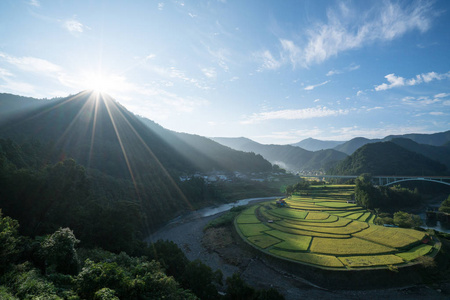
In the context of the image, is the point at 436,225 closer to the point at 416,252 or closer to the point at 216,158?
the point at 416,252

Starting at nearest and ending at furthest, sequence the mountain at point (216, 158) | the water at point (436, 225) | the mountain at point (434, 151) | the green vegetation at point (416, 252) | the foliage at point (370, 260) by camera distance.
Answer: the foliage at point (370, 260), the green vegetation at point (416, 252), the water at point (436, 225), the mountain at point (434, 151), the mountain at point (216, 158)

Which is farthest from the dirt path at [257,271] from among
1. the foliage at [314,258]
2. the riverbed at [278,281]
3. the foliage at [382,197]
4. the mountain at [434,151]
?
the mountain at [434,151]

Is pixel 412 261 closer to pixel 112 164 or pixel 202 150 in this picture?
pixel 112 164

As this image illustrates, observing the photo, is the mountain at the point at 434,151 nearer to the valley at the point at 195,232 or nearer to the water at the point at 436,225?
the valley at the point at 195,232

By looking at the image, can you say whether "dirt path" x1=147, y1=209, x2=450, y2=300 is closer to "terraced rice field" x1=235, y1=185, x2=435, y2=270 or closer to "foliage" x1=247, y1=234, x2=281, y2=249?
"foliage" x1=247, y1=234, x2=281, y2=249

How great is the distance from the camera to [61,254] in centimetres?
1084

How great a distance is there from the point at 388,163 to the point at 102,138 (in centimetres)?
14106

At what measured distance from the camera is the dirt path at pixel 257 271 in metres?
20.2

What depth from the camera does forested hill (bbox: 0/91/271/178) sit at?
70562 mm

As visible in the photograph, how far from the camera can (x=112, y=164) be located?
7231 cm

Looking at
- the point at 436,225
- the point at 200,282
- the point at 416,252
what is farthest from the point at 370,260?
the point at 436,225

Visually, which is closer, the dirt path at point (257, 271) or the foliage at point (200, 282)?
the foliage at point (200, 282)

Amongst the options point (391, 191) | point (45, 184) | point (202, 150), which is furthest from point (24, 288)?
point (202, 150)

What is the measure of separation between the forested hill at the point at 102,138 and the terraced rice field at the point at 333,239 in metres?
51.2
